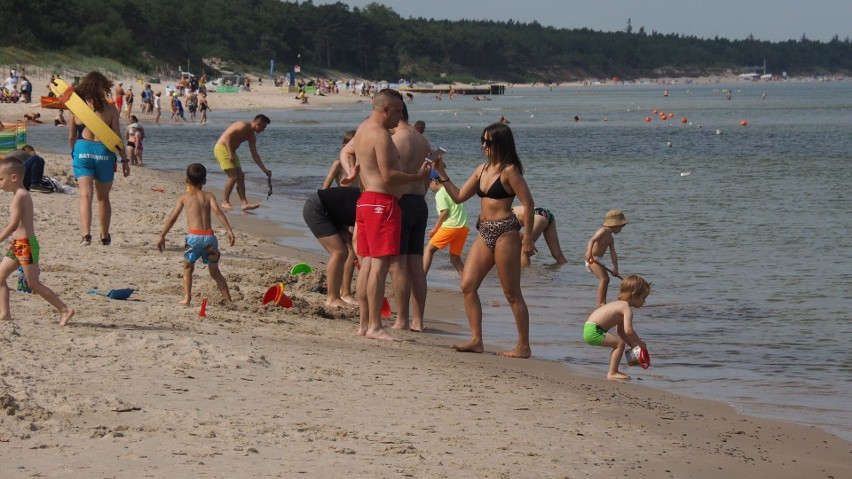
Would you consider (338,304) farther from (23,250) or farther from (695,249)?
(695,249)

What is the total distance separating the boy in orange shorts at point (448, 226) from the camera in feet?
34.0

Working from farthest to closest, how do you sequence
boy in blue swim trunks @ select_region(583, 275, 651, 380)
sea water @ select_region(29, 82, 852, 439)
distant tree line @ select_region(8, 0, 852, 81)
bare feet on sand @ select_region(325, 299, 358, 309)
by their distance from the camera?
distant tree line @ select_region(8, 0, 852, 81), bare feet on sand @ select_region(325, 299, 358, 309), sea water @ select_region(29, 82, 852, 439), boy in blue swim trunks @ select_region(583, 275, 651, 380)

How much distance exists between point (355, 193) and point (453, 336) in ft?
4.43

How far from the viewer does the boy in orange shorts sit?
34.0 ft

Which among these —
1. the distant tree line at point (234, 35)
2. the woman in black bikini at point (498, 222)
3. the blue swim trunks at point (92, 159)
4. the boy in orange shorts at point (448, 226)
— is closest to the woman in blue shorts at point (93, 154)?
the blue swim trunks at point (92, 159)

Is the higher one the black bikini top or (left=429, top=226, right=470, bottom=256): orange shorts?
the black bikini top

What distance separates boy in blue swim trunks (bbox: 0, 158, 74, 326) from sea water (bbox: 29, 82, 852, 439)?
3597 millimetres

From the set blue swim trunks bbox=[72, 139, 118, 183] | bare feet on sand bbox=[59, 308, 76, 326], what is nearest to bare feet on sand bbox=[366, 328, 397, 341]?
bare feet on sand bbox=[59, 308, 76, 326]

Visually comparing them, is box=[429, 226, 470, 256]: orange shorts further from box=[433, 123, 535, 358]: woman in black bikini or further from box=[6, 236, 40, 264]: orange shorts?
box=[6, 236, 40, 264]: orange shorts

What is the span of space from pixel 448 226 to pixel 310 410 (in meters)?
5.09

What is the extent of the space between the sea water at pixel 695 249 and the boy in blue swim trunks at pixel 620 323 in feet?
0.84

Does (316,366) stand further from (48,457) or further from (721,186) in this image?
(721,186)

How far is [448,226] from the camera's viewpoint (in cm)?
1053

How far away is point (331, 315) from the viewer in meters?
8.90
